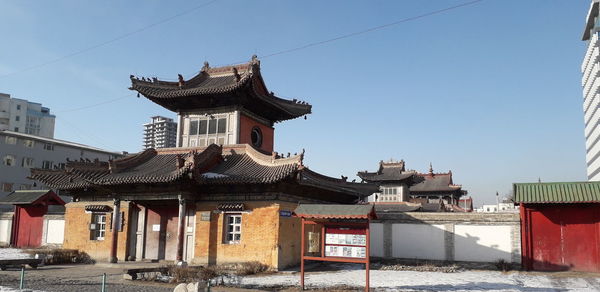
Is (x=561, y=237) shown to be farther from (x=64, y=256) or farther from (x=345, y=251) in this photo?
(x=64, y=256)

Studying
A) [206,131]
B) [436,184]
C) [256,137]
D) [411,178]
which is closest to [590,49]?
[436,184]

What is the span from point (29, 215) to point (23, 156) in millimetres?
29219

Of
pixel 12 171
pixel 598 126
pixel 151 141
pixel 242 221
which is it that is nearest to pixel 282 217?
pixel 242 221

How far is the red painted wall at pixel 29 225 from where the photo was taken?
3123 cm

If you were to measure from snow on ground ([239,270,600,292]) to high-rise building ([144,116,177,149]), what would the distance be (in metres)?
152

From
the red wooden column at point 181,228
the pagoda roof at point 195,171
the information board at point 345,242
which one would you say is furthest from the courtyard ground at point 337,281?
the pagoda roof at point 195,171

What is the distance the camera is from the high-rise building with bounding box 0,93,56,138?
90.4 m

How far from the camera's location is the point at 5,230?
3422cm

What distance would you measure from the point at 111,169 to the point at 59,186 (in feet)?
14.6

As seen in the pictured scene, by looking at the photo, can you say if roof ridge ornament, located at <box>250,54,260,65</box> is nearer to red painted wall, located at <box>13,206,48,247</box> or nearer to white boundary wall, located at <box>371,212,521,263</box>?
white boundary wall, located at <box>371,212,521,263</box>

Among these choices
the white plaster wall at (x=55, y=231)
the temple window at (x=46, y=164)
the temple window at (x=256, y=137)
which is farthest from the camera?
the temple window at (x=46, y=164)

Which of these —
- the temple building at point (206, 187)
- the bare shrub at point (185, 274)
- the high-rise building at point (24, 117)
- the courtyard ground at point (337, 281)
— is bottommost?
the courtyard ground at point (337, 281)

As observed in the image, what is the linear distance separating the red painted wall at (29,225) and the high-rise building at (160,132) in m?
132

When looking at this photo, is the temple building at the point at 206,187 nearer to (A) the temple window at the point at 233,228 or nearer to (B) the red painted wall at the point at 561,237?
(A) the temple window at the point at 233,228
